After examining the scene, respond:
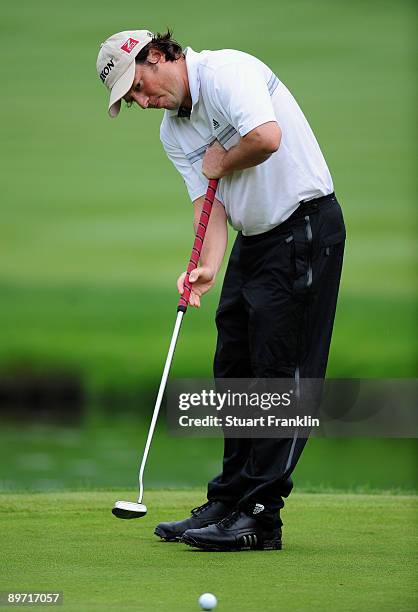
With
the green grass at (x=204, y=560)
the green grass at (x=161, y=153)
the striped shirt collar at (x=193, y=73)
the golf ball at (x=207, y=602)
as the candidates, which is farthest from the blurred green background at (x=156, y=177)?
the golf ball at (x=207, y=602)

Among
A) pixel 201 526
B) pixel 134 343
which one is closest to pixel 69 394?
pixel 134 343

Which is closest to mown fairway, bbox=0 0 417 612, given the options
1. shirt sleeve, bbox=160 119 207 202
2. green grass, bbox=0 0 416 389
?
green grass, bbox=0 0 416 389

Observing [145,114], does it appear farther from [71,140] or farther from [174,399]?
[174,399]

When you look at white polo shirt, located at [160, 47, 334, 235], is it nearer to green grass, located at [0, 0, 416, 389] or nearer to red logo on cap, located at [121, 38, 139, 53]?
→ red logo on cap, located at [121, 38, 139, 53]

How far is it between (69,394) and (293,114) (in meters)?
8.54

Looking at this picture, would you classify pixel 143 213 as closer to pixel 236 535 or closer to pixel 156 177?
pixel 156 177

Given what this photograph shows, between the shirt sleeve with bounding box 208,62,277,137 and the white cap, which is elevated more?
the white cap

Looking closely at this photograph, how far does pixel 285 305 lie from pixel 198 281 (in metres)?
0.30

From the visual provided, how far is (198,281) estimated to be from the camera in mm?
3162

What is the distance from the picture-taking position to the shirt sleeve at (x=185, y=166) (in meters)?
3.20

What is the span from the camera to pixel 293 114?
2.96 m

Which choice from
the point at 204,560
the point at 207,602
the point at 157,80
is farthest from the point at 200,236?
the point at 207,602

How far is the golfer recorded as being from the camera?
292 centimetres

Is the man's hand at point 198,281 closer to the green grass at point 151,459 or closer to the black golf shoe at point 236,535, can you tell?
the black golf shoe at point 236,535
